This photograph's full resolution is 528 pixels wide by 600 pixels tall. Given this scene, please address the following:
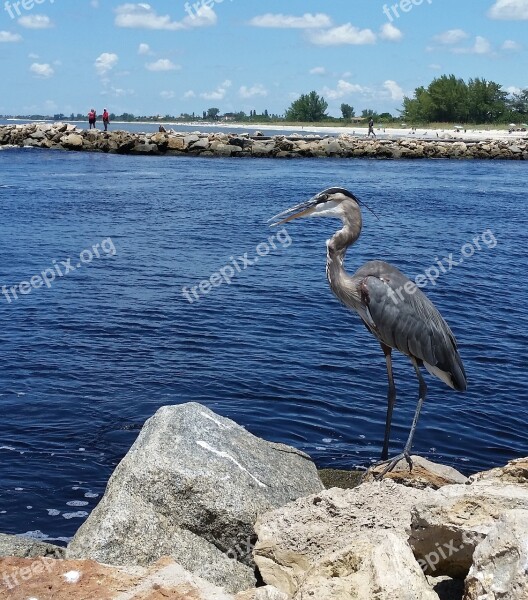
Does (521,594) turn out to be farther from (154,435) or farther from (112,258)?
(112,258)

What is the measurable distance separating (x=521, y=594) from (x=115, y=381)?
8653 mm

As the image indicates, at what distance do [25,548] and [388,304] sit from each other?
3867 mm

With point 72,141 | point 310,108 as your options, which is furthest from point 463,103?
point 72,141

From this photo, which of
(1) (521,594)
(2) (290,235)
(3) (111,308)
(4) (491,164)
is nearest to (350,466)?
(1) (521,594)

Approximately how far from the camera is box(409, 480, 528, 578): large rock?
15.2 ft

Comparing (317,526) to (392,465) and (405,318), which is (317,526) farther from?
(405,318)

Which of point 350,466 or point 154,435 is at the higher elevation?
point 154,435

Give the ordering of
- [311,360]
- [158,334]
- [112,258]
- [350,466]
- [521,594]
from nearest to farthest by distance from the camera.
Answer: [521,594] < [350,466] < [311,360] < [158,334] < [112,258]

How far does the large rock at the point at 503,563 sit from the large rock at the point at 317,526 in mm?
1413

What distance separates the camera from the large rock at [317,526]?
222 inches

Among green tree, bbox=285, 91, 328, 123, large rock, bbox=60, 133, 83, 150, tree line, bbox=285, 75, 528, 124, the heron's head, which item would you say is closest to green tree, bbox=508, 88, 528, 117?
tree line, bbox=285, 75, 528, 124

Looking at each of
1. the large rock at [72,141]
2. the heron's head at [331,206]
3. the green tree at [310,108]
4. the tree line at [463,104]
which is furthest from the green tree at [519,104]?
the heron's head at [331,206]

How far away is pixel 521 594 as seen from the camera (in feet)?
12.2

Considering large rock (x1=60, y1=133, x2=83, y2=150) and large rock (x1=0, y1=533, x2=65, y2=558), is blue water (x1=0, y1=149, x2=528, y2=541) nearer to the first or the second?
large rock (x1=0, y1=533, x2=65, y2=558)
